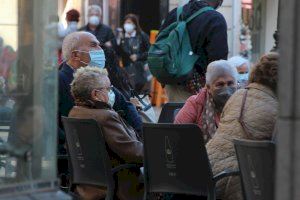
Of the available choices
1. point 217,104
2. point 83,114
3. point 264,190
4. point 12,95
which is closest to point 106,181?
point 83,114

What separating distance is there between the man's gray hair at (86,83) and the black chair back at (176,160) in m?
0.78

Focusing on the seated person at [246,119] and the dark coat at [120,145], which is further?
the dark coat at [120,145]

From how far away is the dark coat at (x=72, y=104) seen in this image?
→ 22.6ft

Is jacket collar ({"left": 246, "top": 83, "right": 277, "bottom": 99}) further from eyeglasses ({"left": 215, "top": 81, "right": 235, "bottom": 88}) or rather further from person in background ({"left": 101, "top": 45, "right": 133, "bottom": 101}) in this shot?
person in background ({"left": 101, "top": 45, "right": 133, "bottom": 101})

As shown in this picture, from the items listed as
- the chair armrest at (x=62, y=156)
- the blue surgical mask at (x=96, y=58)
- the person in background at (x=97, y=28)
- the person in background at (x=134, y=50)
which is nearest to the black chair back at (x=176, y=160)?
the chair armrest at (x=62, y=156)

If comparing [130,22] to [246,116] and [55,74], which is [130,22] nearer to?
[246,116]

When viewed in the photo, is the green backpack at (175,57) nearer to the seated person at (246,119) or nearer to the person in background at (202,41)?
the person in background at (202,41)

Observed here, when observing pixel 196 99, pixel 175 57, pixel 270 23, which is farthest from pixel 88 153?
pixel 270 23

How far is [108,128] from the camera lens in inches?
240

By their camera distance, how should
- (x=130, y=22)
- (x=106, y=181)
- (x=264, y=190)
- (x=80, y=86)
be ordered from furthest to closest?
(x=130, y=22) → (x=80, y=86) → (x=106, y=181) → (x=264, y=190)

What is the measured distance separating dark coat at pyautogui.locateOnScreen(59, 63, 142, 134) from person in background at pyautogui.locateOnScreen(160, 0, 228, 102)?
4.57 ft

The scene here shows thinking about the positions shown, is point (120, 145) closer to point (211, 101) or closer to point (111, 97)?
point (211, 101)

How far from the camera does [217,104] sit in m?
6.41

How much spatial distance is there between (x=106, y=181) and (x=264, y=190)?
4.79 feet
